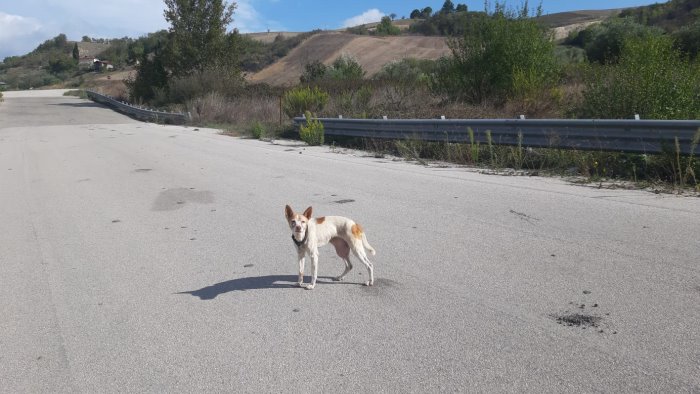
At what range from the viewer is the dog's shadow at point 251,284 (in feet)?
17.5

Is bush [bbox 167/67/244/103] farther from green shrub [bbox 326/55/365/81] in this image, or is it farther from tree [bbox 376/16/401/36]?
tree [bbox 376/16/401/36]

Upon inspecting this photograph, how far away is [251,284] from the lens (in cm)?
548

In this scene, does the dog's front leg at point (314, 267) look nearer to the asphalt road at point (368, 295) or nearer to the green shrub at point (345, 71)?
the asphalt road at point (368, 295)

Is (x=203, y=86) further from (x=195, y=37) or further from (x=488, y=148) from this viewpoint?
(x=488, y=148)

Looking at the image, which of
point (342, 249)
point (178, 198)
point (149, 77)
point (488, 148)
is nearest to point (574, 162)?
point (488, 148)

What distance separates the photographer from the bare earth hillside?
75375 mm

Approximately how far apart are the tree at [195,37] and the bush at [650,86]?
39632mm

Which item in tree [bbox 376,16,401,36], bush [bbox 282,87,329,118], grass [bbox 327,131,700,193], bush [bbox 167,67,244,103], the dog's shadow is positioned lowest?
the dog's shadow

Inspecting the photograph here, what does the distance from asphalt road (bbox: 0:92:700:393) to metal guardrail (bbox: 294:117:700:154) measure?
1.12 metres

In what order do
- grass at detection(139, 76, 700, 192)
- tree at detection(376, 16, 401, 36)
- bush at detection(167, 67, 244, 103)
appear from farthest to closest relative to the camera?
tree at detection(376, 16, 401, 36) < bush at detection(167, 67, 244, 103) < grass at detection(139, 76, 700, 192)

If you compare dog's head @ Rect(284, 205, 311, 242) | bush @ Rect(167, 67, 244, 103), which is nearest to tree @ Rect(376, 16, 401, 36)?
bush @ Rect(167, 67, 244, 103)

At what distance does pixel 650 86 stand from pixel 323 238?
28.1 feet

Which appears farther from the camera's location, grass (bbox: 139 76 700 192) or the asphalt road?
grass (bbox: 139 76 700 192)

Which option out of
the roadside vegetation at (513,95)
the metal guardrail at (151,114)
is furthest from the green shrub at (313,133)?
the metal guardrail at (151,114)
